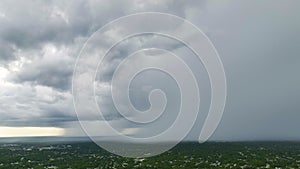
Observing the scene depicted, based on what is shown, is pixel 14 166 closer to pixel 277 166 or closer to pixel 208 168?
pixel 208 168

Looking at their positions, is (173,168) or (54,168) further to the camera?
(54,168)

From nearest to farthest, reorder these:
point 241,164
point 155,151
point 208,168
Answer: point 208,168 → point 241,164 → point 155,151

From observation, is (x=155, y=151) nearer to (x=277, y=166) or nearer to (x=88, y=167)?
(x=88, y=167)

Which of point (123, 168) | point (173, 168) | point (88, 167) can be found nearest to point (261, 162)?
point (173, 168)

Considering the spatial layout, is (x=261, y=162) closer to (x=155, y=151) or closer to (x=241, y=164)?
(x=241, y=164)

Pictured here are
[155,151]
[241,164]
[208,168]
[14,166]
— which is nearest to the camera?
[208,168]

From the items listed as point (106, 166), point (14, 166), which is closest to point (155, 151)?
point (106, 166)

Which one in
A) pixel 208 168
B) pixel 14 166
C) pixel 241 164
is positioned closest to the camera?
pixel 208 168

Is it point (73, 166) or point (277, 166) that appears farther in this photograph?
point (73, 166)

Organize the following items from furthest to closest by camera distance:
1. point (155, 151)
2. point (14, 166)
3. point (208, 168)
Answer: point (155, 151), point (14, 166), point (208, 168)
